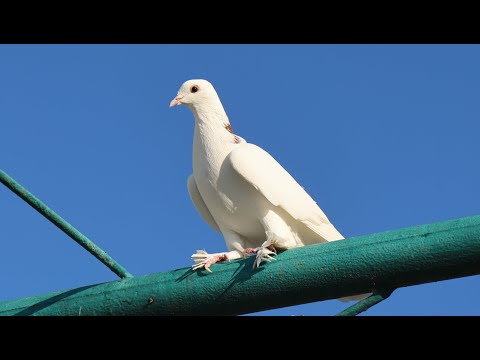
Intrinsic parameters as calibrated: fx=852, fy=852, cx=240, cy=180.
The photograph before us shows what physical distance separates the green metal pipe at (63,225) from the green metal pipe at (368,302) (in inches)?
54.0

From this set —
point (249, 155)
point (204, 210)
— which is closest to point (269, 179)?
point (249, 155)

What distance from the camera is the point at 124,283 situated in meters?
4.64

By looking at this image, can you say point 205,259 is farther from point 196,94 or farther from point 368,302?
point 196,94

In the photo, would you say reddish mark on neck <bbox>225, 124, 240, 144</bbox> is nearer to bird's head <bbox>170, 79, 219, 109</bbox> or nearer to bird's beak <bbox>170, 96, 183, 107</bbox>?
bird's head <bbox>170, 79, 219, 109</bbox>

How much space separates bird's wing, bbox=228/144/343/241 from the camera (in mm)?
5793

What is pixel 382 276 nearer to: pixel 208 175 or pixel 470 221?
pixel 470 221

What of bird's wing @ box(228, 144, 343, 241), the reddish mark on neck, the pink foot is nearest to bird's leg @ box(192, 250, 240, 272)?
the pink foot

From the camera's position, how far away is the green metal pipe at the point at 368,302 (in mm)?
3867

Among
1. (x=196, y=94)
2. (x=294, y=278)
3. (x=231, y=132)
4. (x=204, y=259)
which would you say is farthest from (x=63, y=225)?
(x=196, y=94)

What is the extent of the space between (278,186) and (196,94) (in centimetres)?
122

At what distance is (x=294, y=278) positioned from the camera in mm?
4094

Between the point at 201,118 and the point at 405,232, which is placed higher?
the point at 201,118

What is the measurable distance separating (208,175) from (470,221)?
8.68 feet

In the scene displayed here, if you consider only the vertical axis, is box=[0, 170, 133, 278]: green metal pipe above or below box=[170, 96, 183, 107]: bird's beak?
below
